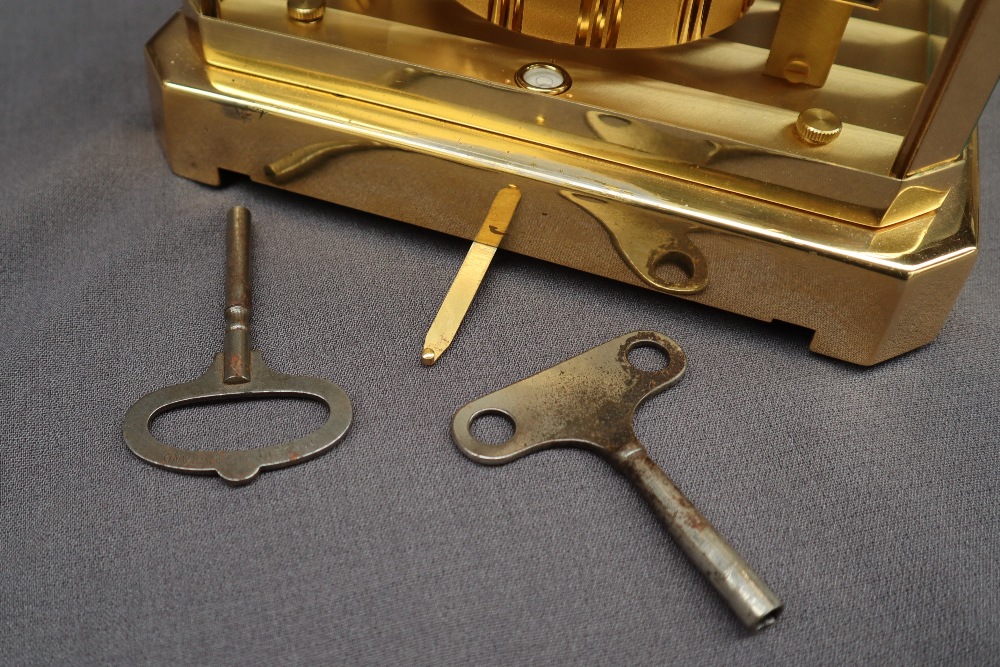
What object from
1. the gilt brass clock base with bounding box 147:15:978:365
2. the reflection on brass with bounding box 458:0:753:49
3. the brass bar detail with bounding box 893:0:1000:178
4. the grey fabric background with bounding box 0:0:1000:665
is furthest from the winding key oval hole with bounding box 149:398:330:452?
the brass bar detail with bounding box 893:0:1000:178

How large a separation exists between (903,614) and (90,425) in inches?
19.4

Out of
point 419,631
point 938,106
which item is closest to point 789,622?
point 419,631

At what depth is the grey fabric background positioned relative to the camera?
542 mm

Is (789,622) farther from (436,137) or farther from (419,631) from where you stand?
(436,137)

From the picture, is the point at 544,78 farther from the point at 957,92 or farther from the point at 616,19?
the point at 957,92

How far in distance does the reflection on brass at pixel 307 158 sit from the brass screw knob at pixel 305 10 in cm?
9

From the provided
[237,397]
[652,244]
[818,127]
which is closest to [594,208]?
[652,244]

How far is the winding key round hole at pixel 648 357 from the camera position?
663mm

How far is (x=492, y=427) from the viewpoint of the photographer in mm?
627

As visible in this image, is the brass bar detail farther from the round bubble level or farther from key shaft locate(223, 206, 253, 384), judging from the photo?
key shaft locate(223, 206, 253, 384)

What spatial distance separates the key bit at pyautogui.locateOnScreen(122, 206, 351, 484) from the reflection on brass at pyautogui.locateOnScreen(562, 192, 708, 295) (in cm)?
21

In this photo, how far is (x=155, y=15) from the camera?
950mm

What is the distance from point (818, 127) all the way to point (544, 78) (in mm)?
182

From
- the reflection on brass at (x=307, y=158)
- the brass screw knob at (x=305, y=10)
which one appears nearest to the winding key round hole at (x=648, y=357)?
the reflection on brass at (x=307, y=158)
